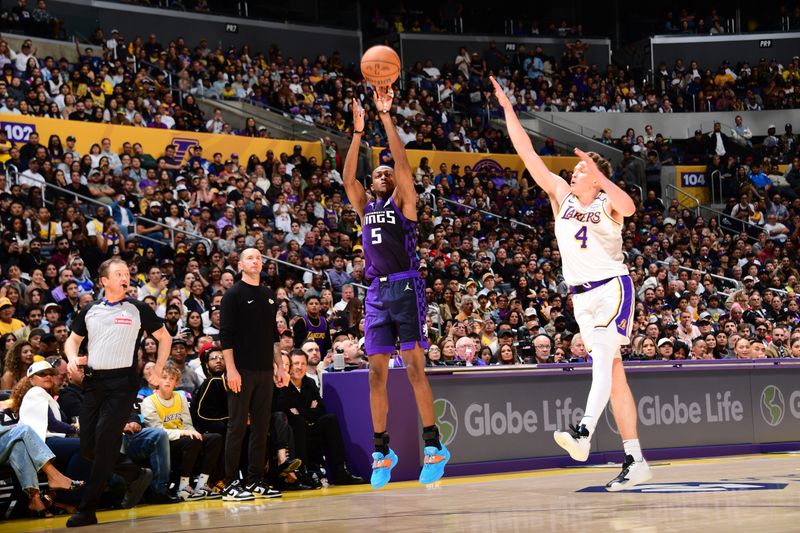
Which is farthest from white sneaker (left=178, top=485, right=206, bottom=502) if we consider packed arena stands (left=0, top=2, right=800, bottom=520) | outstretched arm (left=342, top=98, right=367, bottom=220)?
outstretched arm (left=342, top=98, right=367, bottom=220)

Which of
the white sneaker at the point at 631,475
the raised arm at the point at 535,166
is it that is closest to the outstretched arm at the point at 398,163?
the raised arm at the point at 535,166

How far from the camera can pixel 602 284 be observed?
6695 mm

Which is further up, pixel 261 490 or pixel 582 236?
pixel 582 236

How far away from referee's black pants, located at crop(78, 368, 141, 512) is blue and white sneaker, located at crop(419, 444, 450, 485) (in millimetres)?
2273

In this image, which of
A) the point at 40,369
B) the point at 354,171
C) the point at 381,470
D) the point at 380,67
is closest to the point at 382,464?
the point at 381,470

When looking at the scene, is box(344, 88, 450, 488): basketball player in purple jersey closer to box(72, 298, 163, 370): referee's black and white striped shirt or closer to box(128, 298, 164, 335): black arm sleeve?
box(128, 298, 164, 335): black arm sleeve

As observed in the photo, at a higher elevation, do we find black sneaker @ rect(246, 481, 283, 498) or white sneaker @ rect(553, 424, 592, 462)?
white sneaker @ rect(553, 424, 592, 462)

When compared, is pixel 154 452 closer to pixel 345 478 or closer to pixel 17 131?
pixel 345 478

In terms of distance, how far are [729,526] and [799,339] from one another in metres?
10.8

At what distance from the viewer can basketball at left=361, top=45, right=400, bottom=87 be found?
7332 millimetres

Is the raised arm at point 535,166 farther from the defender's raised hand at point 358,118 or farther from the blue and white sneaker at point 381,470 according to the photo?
the blue and white sneaker at point 381,470

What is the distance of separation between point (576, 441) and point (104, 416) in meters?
3.50

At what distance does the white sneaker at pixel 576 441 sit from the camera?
613 centimetres

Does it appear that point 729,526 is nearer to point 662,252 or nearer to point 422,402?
point 422,402
